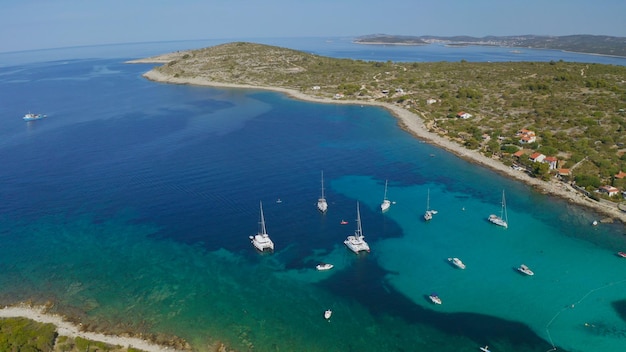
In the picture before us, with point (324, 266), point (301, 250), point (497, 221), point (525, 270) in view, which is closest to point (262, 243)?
point (301, 250)

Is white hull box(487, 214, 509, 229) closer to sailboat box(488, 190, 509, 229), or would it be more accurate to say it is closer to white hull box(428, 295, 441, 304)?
sailboat box(488, 190, 509, 229)

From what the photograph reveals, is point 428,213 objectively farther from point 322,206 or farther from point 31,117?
point 31,117

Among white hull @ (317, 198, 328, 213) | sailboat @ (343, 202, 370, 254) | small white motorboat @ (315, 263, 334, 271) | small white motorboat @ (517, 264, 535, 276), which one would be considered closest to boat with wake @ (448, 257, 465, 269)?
small white motorboat @ (517, 264, 535, 276)

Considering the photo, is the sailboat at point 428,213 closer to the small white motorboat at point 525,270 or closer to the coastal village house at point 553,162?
the small white motorboat at point 525,270

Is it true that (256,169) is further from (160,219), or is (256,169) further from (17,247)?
(17,247)

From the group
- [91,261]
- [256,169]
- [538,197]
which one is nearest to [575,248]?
[538,197]

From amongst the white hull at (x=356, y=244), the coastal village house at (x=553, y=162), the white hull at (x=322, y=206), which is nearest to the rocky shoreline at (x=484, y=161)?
the coastal village house at (x=553, y=162)
